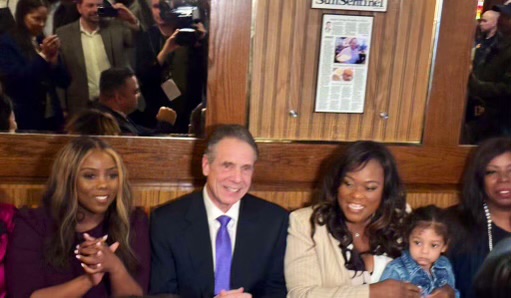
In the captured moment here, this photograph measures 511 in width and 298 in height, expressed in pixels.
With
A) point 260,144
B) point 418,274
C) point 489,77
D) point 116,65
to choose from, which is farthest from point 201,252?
point 489,77

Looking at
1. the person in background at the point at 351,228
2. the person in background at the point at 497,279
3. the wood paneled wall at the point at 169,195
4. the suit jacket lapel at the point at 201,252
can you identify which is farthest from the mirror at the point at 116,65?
the person in background at the point at 497,279

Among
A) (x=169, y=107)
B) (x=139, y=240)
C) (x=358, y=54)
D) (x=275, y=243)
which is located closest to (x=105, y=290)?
(x=139, y=240)

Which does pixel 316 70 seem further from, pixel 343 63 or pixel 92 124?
pixel 92 124

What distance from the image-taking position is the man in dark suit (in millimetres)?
2551

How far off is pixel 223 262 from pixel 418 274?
779mm

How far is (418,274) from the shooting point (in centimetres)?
258

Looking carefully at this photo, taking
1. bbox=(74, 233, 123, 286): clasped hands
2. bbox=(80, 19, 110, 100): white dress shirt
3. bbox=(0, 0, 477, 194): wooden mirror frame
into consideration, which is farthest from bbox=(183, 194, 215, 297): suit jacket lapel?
bbox=(80, 19, 110, 100): white dress shirt

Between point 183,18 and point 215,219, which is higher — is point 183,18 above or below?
above

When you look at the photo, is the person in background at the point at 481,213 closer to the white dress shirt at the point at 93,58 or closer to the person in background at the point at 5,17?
the white dress shirt at the point at 93,58

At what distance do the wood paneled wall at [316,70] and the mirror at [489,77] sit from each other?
0.81 feet

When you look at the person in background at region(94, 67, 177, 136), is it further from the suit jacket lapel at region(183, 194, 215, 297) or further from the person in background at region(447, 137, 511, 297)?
the person in background at region(447, 137, 511, 297)

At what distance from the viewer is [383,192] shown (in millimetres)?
2676

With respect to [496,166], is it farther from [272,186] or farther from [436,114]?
[272,186]

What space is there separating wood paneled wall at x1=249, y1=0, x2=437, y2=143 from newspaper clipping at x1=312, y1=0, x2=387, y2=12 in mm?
25
